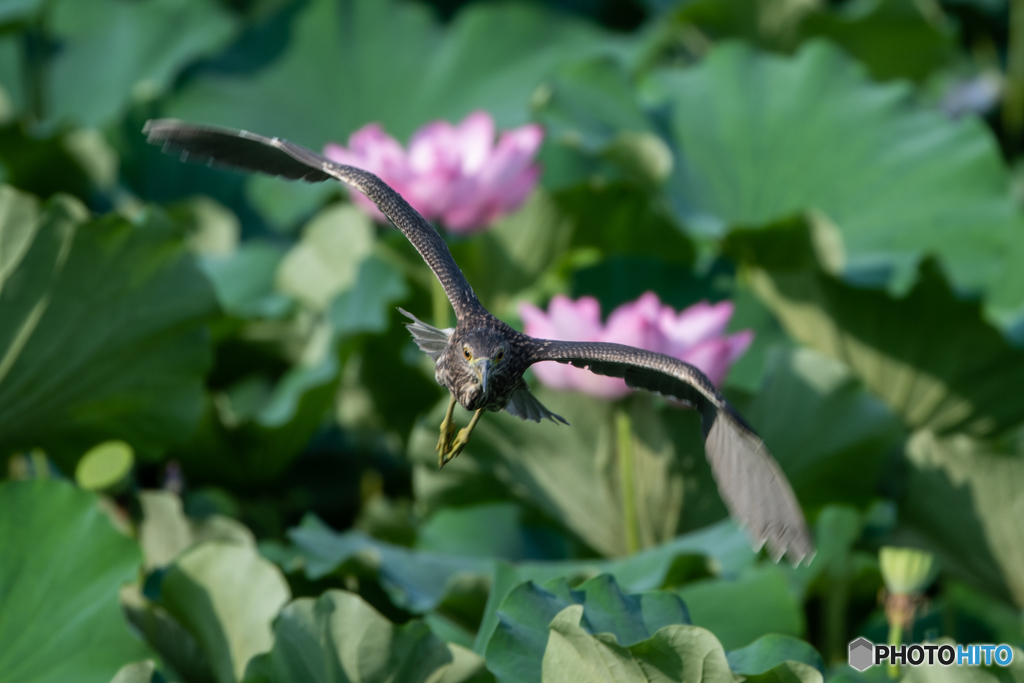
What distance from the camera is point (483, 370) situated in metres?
1.51

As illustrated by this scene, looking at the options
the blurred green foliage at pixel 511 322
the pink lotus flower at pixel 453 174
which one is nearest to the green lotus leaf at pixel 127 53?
the blurred green foliage at pixel 511 322

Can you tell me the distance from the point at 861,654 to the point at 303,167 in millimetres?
1210

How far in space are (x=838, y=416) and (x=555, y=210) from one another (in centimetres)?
76

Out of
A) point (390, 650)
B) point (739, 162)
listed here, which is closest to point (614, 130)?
point (739, 162)

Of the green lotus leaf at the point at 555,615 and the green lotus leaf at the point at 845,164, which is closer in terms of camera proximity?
the green lotus leaf at the point at 555,615

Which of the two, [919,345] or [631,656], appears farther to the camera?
[919,345]

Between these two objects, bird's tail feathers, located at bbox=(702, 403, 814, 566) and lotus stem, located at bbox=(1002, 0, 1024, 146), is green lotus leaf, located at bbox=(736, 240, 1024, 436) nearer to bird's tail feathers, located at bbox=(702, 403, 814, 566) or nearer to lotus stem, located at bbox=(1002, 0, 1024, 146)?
bird's tail feathers, located at bbox=(702, 403, 814, 566)

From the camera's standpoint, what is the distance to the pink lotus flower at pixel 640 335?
1.85m

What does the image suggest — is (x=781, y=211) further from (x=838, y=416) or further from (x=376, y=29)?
(x=376, y=29)

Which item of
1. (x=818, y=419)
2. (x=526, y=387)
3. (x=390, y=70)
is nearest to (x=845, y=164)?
(x=818, y=419)

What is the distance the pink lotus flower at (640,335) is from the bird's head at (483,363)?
0.34 metres

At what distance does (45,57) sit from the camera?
3584 millimetres

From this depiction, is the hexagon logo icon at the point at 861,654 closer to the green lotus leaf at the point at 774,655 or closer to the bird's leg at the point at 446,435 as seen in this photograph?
the green lotus leaf at the point at 774,655

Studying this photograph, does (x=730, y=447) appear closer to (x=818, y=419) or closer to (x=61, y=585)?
(x=818, y=419)
